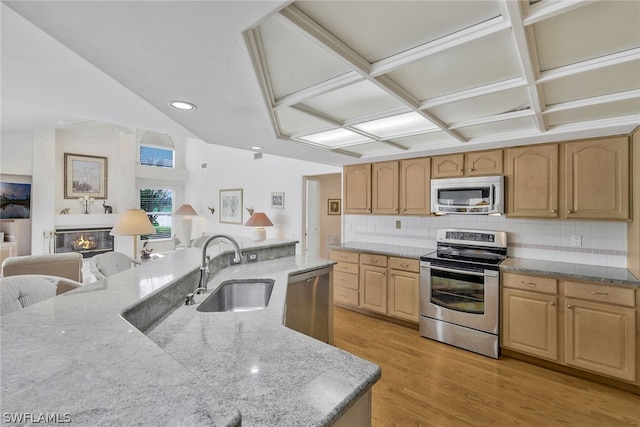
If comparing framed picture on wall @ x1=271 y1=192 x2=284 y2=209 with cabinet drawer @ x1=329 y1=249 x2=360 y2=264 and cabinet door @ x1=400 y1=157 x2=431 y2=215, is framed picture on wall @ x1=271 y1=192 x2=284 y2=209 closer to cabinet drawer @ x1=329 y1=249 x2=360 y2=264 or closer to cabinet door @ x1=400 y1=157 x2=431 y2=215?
cabinet drawer @ x1=329 y1=249 x2=360 y2=264

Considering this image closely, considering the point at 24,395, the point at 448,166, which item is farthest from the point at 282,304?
the point at 448,166

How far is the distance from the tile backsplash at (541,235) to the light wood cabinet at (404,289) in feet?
1.73

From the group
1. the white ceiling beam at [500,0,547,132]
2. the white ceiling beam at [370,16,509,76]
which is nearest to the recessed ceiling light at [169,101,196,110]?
the white ceiling beam at [370,16,509,76]

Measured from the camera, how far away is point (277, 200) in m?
6.00

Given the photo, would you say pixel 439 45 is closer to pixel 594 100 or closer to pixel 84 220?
pixel 594 100

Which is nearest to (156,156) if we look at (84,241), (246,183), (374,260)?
(84,241)

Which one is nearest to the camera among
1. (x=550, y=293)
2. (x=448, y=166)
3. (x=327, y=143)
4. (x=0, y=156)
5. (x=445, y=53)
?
(x=445, y=53)

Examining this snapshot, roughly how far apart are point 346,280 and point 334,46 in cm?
334

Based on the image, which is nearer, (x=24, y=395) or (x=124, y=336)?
(x=24, y=395)

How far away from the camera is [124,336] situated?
0.93 m

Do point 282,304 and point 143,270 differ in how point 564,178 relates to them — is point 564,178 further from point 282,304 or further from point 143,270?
point 143,270

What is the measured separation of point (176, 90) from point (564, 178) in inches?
134

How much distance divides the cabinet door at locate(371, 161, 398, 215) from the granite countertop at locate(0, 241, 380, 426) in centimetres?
284

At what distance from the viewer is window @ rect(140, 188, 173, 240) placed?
8203 mm
